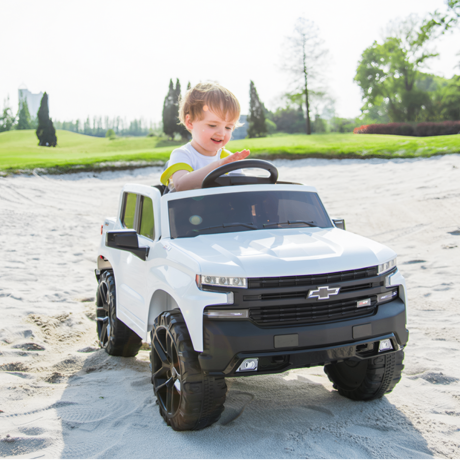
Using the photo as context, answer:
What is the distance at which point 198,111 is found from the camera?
15.4 feet

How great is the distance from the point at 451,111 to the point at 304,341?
64998mm

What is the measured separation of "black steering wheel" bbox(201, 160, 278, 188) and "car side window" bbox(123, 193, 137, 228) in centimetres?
116

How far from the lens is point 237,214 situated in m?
4.09

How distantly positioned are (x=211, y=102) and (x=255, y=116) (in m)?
53.9

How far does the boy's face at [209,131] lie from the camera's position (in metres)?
4.71

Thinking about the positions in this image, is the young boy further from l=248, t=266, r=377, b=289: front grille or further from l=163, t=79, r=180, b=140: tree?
l=163, t=79, r=180, b=140: tree

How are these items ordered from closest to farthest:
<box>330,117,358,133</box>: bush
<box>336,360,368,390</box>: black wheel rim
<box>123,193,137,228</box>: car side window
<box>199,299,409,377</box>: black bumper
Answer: <box>199,299,409,377</box>: black bumper, <box>336,360,368,390</box>: black wheel rim, <box>123,193,137,228</box>: car side window, <box>330,117,358,133</box>: bush

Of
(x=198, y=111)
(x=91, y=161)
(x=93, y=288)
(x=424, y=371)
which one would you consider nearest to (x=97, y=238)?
(x=93, y=288)

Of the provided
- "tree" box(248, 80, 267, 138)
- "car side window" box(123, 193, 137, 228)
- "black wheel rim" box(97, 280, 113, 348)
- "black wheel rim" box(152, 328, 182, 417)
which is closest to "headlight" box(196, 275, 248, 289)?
"black wheel rim" box(152, 328, 182, 417)

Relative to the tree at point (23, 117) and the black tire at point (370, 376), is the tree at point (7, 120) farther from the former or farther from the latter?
the black tire at point (370, 376)

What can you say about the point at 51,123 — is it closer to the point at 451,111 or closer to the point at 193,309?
the point at 451,111

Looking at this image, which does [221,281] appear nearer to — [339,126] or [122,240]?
[122,240]

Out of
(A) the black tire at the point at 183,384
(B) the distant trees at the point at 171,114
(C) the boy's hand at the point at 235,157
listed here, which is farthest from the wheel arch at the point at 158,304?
(B) the distant trees at the point at 171,114

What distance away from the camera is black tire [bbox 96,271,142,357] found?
5.31 m
